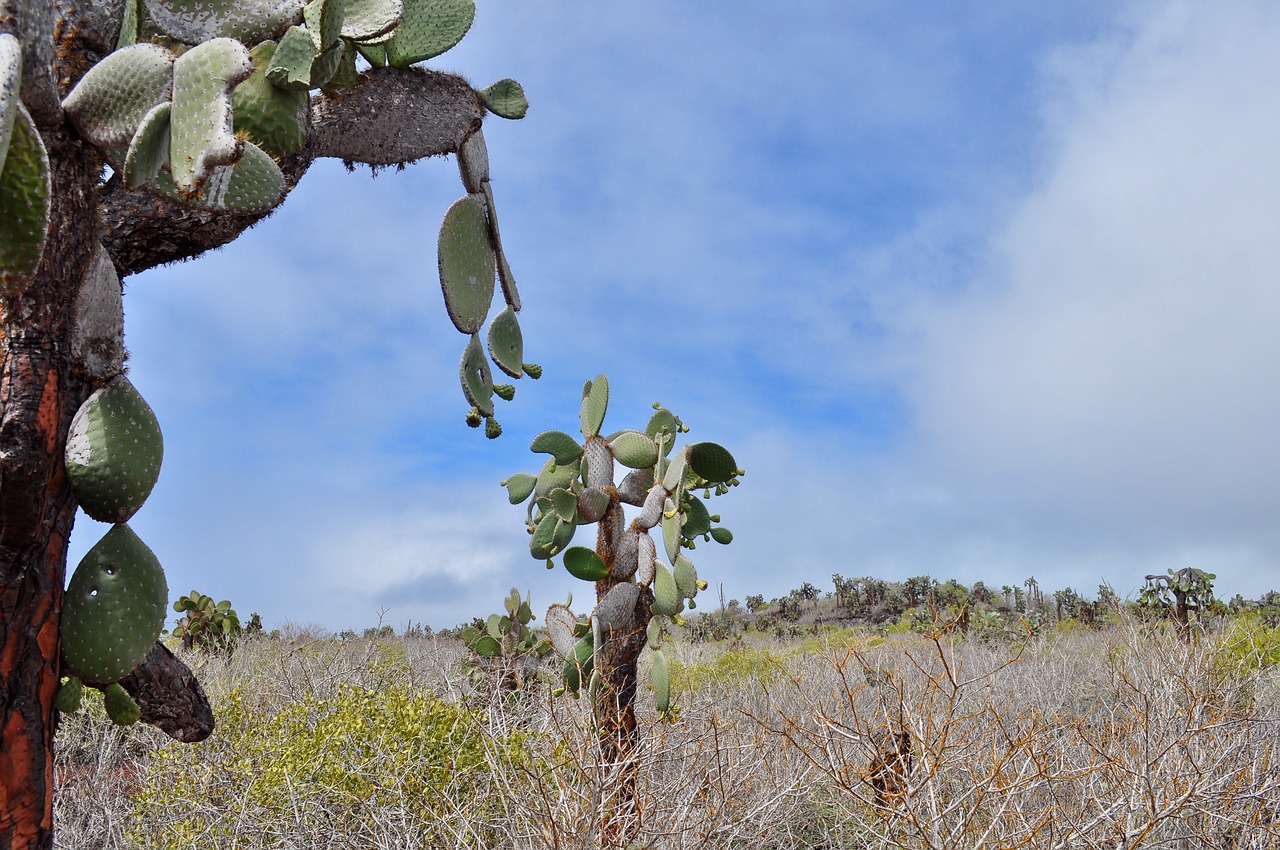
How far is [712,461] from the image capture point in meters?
4.05

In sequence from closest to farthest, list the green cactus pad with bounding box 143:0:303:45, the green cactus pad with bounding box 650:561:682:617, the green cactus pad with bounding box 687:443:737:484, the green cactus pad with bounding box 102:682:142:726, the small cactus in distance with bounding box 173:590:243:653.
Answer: the green cactus pad with bounding box 102:682:142:726 → the green cactus pad with bounding box 143:0:303:45 → the green cactus pad with bounding box 650:561:682:617 → the green cactus pad with bounding box 687:443:737:484 → the small cactus in distance with bounding box 173:590:243:653

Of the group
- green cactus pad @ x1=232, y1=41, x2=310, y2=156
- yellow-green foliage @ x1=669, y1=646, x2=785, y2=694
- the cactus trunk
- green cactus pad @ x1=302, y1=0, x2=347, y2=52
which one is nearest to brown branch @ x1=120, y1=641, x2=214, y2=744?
the cactus trunk

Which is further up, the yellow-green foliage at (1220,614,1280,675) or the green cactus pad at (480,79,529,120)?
the green cactus pad at (480,79,529,120)

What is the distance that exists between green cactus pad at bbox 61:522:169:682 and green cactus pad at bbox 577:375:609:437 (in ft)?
8.25

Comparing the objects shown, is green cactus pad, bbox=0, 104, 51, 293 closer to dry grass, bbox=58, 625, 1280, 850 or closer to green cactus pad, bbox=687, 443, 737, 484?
dry grass, bbox=58, 625, 1280, 850

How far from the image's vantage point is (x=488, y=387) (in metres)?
2.92

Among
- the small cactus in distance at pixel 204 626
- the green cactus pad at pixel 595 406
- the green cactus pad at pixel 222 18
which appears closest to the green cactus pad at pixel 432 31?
the green cactus pad at pixel 222 18

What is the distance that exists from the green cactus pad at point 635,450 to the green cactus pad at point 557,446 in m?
0.20

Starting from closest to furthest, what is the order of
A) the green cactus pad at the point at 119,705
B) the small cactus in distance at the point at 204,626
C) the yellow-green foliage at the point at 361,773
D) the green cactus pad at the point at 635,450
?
the green cactus pad at the point at 119,705 → the yellow-green foliage at the point at 361,773 → the green cactus pad at the point at 635,450 → the small cactus in distance at the point at 204,626

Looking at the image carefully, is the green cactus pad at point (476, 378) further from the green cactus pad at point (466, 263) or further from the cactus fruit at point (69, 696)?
the cactus fruit at point (69, 696)

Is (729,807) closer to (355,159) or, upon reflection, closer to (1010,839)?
(1010,839)

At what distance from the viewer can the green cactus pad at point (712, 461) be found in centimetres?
402

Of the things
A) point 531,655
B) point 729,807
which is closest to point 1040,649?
point 531,655

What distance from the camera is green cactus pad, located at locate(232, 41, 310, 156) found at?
1874mm
